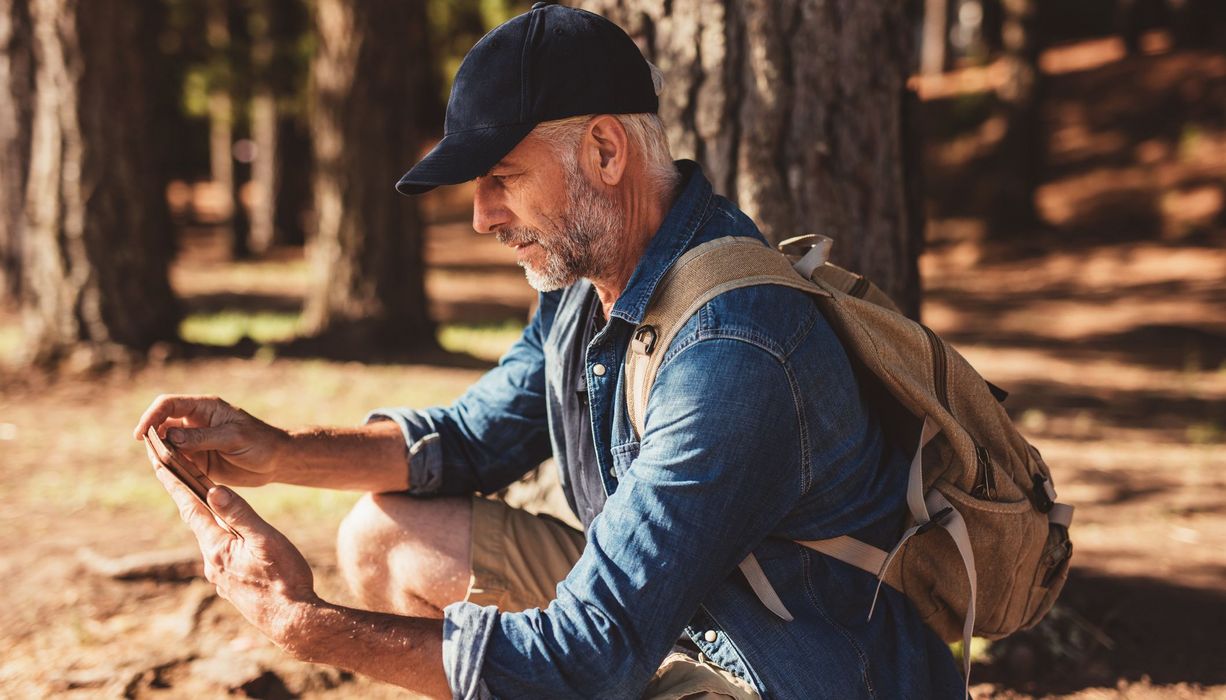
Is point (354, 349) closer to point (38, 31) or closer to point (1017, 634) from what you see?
point (38, 31)

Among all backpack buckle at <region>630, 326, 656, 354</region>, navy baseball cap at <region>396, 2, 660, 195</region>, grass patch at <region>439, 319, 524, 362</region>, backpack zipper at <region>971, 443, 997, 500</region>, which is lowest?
grass patch at <region>439, 319, 524, 362</region>

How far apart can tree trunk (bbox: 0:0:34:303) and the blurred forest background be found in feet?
0.10

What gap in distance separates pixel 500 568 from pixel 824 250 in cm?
106

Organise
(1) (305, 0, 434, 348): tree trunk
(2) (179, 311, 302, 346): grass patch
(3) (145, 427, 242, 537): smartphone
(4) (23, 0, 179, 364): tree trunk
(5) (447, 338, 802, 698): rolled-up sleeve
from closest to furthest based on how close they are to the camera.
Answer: (5) (447, 338, 802, 698): rolled-up sleeve < (3) (145, 427, 242, 537): smartphone < (4) (23, 0, 179, 364): tree trunk < (1) (305, 0, 434, 348): tree trunk < (2) (179, 311, 302, 346): grass patch

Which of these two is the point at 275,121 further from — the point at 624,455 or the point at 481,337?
the point at 624,455

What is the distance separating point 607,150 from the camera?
7.27ft

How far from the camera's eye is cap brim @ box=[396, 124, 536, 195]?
83.4 inches

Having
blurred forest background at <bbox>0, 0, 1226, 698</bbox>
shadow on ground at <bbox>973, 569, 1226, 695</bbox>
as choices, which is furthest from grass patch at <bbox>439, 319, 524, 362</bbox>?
shadow on ground at <bbox>973, 569, 1226, 695</bbox>

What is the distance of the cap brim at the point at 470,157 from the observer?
6.95ft

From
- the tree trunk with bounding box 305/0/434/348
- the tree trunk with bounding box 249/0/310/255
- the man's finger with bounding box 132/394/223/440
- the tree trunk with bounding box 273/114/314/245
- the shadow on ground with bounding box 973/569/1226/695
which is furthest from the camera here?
the tree trunk with bounding box 273/114/314/245

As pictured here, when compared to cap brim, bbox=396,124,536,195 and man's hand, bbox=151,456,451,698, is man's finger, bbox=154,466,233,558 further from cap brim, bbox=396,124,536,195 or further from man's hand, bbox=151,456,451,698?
cap brim, bbox=396,124,536,195

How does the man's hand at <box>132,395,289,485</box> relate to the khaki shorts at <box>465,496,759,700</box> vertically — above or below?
above

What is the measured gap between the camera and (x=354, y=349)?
847 cm

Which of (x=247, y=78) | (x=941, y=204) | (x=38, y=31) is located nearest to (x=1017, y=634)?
(x=38, y=31)
